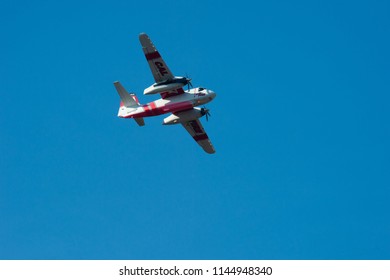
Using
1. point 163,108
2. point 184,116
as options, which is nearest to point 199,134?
point 184,116

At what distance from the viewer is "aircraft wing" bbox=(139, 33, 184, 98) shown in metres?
62.3

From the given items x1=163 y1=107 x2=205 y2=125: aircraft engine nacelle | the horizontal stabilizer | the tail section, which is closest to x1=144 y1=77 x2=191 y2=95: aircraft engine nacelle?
the tail section

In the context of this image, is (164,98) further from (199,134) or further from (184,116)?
(199,134)

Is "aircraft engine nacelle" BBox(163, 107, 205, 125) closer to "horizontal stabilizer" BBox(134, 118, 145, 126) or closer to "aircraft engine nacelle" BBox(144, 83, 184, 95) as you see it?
"horizontal stabilizer" BBox(134, 118, 145, 126)

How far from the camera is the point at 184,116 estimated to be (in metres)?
68.6

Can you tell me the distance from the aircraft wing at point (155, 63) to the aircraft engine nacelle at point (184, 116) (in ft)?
11.7

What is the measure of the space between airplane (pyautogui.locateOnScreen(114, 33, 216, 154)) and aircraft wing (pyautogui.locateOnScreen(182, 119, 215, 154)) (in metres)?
1.26

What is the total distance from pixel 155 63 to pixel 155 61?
8.7 inches

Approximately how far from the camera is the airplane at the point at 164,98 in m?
63.5

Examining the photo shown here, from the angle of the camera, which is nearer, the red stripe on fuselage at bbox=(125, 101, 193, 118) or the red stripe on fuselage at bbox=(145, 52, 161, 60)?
the red stripe on fuselage at bbox=(145, 52, 161, 60)

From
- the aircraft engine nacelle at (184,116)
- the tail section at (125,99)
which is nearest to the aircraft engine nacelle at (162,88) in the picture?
the tail section at (125,99)
